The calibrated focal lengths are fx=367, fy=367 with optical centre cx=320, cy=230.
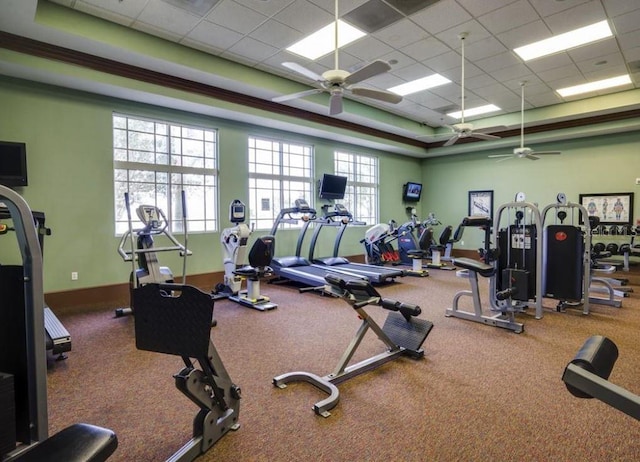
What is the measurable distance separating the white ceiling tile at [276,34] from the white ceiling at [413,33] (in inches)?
0.5

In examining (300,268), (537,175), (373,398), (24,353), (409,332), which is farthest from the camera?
(537,175)

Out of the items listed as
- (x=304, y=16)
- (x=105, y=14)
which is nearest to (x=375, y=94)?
(x=304, y=16)

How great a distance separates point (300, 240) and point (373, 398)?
5036mm

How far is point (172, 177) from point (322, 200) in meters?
3.56

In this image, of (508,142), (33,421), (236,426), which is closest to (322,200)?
(508,142)

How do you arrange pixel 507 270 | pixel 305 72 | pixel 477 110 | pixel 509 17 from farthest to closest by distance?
pixel 477 110 < pixel 509 17 < pixel 507 270 < pixel 305 72

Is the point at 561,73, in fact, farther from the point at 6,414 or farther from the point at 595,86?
the point at 6,414

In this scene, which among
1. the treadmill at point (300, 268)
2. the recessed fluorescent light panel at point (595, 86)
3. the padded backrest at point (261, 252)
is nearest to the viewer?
the padded backrest at point (261, 252)

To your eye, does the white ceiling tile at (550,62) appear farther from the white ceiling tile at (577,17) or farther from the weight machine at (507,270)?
the weight machine at (507,270)

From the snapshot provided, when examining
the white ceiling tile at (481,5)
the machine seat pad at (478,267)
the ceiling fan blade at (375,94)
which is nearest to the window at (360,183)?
the ceiling fan blade at (375,94)

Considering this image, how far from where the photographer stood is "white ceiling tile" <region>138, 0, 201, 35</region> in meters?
4.36

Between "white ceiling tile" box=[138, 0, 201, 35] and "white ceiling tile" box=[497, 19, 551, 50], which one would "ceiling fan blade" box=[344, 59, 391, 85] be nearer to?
"white ceiling tile" box=[138, 0, 201, 35]

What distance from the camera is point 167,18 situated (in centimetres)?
461

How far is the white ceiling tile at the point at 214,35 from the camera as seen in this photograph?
484 centimetres
